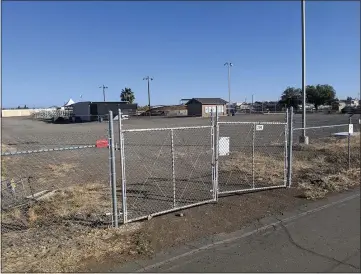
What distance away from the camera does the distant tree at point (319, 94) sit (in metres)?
108

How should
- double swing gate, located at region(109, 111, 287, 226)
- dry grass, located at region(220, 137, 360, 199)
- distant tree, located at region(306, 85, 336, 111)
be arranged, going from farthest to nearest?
1. distant tree, located at region(306, 85, 336, 111)
2. dry grass, located at region(220, 137, 360, 199)
3. double swing gate, located at region(109, 111, 287, 226)

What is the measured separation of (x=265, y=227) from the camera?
6.09m

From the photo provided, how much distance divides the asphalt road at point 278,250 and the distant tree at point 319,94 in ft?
356

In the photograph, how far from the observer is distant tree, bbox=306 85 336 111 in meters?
108

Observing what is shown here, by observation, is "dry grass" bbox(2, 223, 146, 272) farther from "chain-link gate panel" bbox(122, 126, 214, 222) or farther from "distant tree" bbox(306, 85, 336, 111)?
"distant tree" bbox(306, 85, 336, 111)

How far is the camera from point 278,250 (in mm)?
5094

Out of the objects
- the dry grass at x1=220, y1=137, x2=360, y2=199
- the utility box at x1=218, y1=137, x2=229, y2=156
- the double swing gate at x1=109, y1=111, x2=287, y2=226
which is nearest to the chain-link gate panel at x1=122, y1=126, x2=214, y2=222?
the double swing gate at x1=109, y1=111, x2=287, y2=226

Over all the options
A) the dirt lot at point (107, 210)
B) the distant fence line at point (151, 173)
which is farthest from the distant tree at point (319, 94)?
the dirt lot at point (107, 210)

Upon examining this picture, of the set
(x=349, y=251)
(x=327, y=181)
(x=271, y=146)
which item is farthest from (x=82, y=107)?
(x=349, y=251)

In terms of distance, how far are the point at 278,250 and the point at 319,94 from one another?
363 ft

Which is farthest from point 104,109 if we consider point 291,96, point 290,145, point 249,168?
point 291,96

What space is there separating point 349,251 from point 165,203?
3537 millimetres

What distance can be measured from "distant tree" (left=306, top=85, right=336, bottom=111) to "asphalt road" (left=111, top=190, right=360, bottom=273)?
10838 centimetres

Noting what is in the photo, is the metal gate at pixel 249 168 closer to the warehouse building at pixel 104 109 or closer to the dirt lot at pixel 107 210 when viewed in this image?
the dirt lot at pixel 107 210
